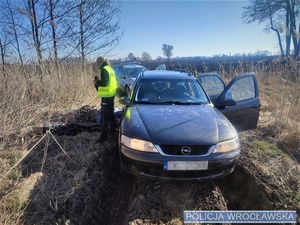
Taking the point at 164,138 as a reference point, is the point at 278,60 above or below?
above

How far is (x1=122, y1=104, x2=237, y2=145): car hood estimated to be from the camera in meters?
2.63

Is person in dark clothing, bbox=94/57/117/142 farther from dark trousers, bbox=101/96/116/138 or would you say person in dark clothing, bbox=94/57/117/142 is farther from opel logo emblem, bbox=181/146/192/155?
opel logo emblem, bbox=181/146/192/155

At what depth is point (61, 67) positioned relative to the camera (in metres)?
7.80

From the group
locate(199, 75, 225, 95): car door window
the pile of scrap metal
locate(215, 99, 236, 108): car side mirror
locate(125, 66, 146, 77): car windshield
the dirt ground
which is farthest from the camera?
locate(125, 66, 146, 77): car windshield

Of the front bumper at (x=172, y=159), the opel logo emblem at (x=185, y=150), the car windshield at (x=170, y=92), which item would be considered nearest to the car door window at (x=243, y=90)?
the car windshield at (x=170, y=92)

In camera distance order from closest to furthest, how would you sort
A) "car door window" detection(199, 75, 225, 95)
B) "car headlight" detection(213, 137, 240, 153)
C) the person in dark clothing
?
"car headlight" detection(213, 137, 240, 153)
the person in dark clothing
"car door window" detection(199, 75, 225, 95)

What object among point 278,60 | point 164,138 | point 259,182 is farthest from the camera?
point 278,60

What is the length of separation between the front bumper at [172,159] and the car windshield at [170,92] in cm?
136

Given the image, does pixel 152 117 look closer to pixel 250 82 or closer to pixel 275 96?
pixel 250 82

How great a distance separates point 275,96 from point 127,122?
4799mm

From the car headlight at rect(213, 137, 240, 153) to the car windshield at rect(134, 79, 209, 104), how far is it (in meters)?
1.16

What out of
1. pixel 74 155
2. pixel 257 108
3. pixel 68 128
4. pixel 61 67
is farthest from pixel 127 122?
pixel 61 67

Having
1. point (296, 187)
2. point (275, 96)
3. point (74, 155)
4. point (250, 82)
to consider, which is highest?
point (250, 82)

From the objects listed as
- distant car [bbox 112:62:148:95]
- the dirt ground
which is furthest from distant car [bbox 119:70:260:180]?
distant car [bbox 112:62:148:95]
